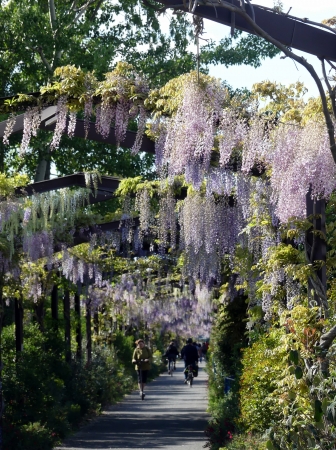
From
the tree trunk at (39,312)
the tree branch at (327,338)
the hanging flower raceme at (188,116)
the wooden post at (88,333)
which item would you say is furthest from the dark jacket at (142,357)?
the tree branch at (327,338)

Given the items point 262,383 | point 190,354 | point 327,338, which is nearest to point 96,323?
point 190,354

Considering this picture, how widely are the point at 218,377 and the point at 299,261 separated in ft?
32.1

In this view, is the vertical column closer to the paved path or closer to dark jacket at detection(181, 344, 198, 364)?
the paved path

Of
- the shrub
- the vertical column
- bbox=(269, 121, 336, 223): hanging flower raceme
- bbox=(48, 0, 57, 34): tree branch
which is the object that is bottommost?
the shrub

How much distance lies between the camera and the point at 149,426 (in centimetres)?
1583

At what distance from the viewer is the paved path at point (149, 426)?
1282 centimetres

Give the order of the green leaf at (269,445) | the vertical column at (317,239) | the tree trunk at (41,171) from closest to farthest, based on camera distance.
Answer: the green leaf at (269,445) < the vertical column at (317,239) < the tree trunk at (41,171)

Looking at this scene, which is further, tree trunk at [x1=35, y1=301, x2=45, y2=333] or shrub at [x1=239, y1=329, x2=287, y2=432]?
tree trunk at [x1=35, y1=301, x2=45, y2=333]

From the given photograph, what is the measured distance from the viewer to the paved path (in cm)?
1282

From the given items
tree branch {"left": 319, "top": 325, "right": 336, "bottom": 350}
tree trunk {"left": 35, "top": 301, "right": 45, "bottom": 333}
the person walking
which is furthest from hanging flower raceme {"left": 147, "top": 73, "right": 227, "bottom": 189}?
the person walking

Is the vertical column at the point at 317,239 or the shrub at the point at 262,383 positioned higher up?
the vertical column at the point at 317,239

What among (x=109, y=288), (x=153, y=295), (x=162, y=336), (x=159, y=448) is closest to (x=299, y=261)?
(x=159, y=448)

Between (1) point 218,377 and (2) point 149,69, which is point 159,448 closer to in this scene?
(1) point 218,377

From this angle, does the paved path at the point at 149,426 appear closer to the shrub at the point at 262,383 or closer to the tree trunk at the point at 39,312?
the tree trunk at the point at 39,312
